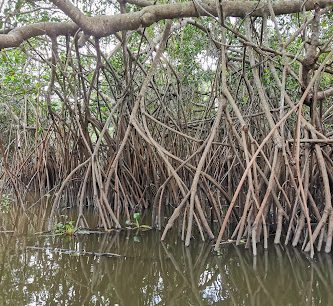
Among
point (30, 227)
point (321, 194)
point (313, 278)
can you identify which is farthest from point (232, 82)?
point (313, 278)

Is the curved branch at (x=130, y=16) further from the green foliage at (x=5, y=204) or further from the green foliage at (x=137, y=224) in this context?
the green foliage at (x=5, y=204)

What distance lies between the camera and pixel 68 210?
5066 mm

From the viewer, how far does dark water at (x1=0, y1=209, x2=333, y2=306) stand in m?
2.26

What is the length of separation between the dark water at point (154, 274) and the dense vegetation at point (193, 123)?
190 mm

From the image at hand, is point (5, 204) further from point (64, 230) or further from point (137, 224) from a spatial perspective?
point (137, 224)

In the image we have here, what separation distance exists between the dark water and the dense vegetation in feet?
0.62

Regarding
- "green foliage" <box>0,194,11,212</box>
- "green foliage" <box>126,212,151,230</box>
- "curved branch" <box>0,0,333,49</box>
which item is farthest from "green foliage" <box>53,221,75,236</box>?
"green foliage" <box>0,194,11,212</box>

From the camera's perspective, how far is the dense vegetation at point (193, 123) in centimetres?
331

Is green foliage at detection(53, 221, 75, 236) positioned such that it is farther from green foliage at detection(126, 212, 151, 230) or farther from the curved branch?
the curved branch

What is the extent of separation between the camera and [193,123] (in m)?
5.71

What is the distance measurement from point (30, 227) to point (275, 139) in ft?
7.17

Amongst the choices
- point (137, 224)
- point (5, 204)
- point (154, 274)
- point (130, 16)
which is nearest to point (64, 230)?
point (137, 224)

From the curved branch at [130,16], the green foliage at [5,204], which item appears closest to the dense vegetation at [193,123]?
the curved branch at [130,16]

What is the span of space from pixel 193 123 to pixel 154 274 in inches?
128
